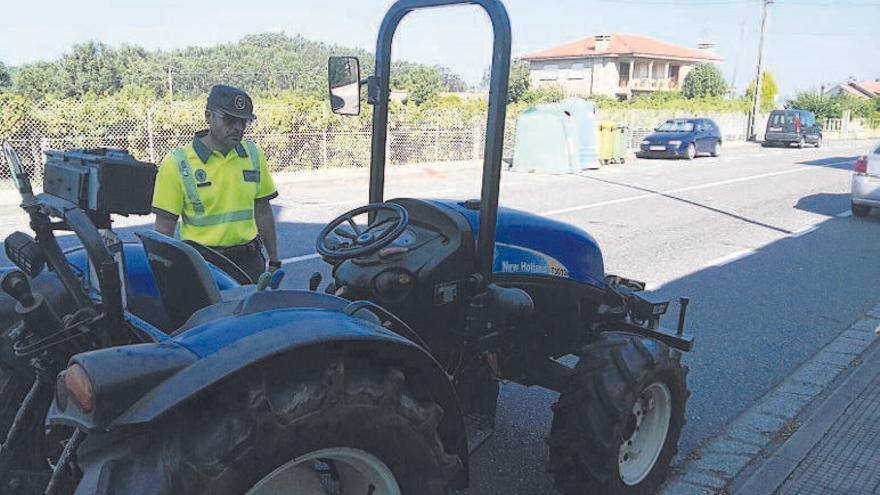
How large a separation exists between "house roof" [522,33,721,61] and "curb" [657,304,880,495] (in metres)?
72.8

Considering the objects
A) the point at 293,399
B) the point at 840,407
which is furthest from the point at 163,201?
the point at 840,407

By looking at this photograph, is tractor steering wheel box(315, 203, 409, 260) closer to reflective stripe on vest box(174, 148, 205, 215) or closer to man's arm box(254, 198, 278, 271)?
reflective stripe on vest box(174, 148, 205, 215)

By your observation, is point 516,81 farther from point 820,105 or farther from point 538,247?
point 820,105

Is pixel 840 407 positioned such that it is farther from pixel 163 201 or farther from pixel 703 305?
pixel 163 201

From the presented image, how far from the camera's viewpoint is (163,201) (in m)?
4.04

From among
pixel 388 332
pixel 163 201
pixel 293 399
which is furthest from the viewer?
pixel 163 201

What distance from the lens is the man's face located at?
159 inches

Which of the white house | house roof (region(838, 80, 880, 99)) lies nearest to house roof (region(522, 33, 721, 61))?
the white house

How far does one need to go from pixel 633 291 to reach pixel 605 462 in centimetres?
129

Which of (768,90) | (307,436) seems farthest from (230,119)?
(768,90)

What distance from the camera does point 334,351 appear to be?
209 cm

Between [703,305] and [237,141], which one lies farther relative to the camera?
[703,305]

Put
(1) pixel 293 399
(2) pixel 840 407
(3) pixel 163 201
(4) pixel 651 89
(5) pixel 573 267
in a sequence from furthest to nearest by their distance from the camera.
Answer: (4) pixel 651 89
(2) pixel 840 407
(3) pixel 163 201
(5) pixel 573 267
(1) pixel 293 399

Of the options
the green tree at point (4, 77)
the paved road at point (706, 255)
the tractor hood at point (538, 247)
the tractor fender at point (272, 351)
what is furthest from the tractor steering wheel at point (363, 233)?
the green tree at point (4, 77)
